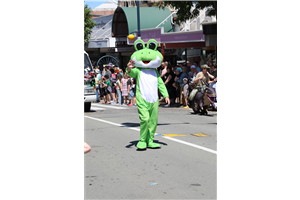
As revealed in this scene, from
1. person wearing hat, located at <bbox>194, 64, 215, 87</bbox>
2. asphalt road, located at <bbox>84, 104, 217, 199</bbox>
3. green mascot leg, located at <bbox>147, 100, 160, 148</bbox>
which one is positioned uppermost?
person wearing hat, located at <bbox>194, 64, 215, 87</bbox>

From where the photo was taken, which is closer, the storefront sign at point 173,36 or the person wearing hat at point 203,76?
the person wearing hat at point 203,76

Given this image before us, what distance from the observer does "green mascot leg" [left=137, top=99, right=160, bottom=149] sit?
7551mm

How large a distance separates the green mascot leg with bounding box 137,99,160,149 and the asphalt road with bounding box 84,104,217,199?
184 mm

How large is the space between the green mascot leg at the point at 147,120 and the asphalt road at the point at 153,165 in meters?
0.18

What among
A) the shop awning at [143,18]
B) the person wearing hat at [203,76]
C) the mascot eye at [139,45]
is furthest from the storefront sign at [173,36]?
the mascot eye at [139,45]

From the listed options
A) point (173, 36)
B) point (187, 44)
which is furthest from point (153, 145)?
point (187, 44)

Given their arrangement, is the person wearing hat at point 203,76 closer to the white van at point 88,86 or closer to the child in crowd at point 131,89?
the white van at point 88,86

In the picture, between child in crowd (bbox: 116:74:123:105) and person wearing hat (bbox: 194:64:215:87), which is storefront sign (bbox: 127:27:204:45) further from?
person wearing hat (bbox: 194:64:215:87)

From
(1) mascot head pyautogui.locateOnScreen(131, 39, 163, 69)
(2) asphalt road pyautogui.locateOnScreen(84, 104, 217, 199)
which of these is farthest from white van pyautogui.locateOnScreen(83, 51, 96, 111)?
(1) mascot head pyautogui.locateOnScreen(131, 39, 163, 69)

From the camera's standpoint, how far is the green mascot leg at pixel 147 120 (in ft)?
24.8
